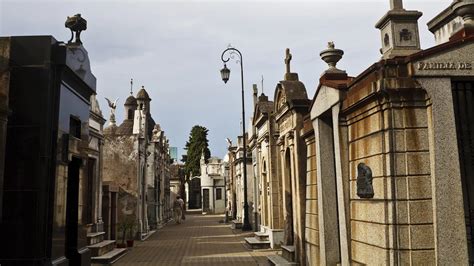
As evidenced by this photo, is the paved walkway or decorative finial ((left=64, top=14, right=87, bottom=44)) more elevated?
decorative finial ((left=64, top=14, right=87, bottom=44))

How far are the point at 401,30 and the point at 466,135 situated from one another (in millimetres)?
1635

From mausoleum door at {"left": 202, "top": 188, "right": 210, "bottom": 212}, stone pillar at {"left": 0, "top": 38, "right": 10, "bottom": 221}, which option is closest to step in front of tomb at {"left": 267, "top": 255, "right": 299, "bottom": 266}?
stone pillar at {"left": 0, "top": 38, "right": 10, "bottom": 221}

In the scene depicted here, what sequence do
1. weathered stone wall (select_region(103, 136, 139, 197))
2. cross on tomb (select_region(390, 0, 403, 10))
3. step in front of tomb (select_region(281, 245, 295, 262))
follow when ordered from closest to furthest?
cross on tomb (select_region(390, 0, 403, 10)) → step in front of tomb (select_region(281, 245, 295, 262)) → weathered stone wall (select_region(103, 136, 139, 197))

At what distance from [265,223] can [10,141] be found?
1169 centimetres

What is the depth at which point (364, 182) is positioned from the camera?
5.26m

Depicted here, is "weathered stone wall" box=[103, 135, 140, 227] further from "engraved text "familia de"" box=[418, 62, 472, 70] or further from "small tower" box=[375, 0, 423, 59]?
"engraved text "familia de"" box=[418, 62, 472, 70]

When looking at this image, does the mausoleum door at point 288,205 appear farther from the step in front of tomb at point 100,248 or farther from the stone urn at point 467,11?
the stone urn at point 467,11

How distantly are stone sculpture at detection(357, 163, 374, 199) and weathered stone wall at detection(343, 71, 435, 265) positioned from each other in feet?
0.21

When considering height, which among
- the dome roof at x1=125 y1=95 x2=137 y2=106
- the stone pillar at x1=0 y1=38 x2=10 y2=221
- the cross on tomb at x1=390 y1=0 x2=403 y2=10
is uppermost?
the dome roof at x1=125 y1=95 x2=137 y2=106

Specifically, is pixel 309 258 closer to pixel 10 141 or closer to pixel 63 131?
pixel 63 131

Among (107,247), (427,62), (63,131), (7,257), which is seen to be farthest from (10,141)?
(107,247)

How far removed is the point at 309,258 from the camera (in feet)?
27.1

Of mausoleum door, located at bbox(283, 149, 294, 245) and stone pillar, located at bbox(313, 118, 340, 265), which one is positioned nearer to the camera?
stone pillar, located at bbox(313, 118, 340, 265)

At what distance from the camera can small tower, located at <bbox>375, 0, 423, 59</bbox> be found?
18.3ft
